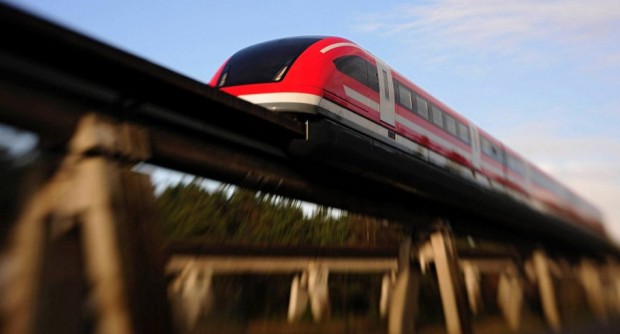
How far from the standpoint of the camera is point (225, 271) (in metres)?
7.23

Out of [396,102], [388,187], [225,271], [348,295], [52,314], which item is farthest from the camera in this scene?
[348,295]

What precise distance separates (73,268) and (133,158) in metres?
1.12

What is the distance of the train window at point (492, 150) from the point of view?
46.6ft

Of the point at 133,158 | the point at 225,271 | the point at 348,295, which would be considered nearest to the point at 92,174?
the point at 133,158

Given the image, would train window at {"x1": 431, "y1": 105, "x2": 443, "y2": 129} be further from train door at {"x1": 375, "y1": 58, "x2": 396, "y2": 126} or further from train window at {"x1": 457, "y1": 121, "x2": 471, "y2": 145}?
train door at {"x1": 375, "y1": 58, "x2": 396, "y2": 126}

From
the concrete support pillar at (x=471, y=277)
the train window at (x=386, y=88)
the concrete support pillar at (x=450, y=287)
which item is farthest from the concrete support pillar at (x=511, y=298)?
the train window at (x=386, y=88)

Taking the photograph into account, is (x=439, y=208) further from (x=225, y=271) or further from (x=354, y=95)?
(x=225, y=271)

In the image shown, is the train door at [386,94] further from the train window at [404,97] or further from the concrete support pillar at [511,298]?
the concrete support pillar at [511,298]

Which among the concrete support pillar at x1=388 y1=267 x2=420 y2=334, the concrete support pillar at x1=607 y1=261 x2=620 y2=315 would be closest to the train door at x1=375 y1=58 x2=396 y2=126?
the concrete support pillar at x1=388 y1=267 x2=420 y2=334

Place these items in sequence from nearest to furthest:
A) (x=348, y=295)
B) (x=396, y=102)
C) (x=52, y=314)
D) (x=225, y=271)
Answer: (x=52, y=314)
(x=225, y=271)
(x=396, y=102)
(x=348, y=295)

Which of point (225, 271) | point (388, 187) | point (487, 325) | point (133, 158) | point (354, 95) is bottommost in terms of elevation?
point (487, 325)

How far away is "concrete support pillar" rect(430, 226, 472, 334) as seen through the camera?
29.1ft

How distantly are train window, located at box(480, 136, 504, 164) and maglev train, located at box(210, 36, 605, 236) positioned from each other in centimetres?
143

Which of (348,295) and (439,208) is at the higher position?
(439,208)
